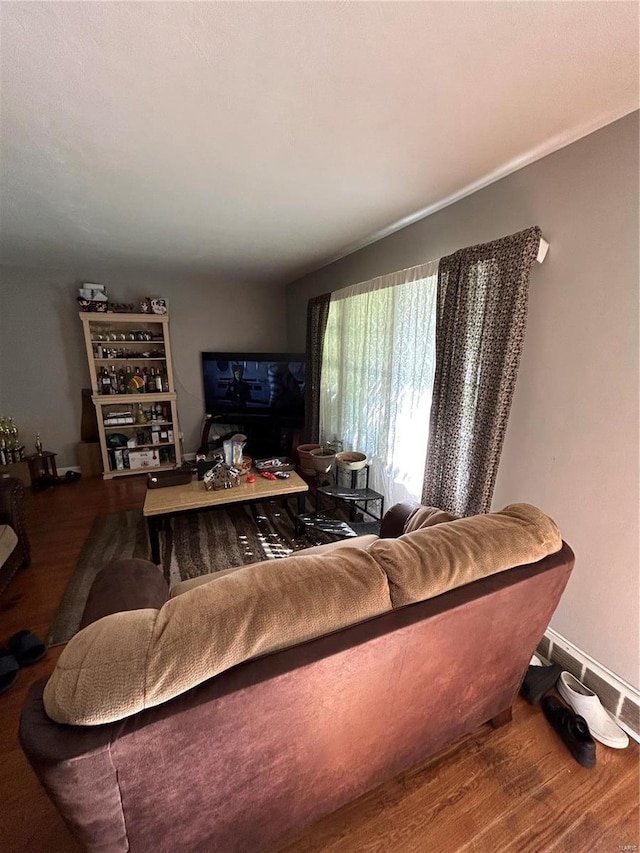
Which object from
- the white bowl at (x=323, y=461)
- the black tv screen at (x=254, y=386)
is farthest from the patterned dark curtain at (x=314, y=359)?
the white bowl at (x=323, y=461)

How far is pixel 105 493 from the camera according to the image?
11.4ft

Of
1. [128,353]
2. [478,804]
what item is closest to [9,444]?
[128,353]

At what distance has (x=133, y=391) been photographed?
3.97 m

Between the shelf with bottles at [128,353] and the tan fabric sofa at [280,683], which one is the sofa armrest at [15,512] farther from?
the shelf with bottles at [128,353]

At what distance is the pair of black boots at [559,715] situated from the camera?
1.22 m

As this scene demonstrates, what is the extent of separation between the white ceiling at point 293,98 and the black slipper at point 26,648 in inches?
84.9

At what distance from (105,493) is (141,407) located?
1.13 meters

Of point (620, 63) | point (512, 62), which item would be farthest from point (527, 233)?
point (512, 62)

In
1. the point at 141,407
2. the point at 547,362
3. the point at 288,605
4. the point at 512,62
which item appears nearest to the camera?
the point at 288,605

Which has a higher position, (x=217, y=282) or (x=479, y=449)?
→ (x=217, y=282)

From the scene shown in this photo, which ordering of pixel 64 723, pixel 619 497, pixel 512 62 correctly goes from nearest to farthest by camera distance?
pixel 64 723 < pixel 512 62 < pixel 619 497

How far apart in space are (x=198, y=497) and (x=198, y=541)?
46 centimetres

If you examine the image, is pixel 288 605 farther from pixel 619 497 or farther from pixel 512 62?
pixel 512 62

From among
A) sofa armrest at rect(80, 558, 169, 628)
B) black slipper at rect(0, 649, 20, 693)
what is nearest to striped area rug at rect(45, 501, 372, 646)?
black slipper at rect(0, 649, 20, 693)
